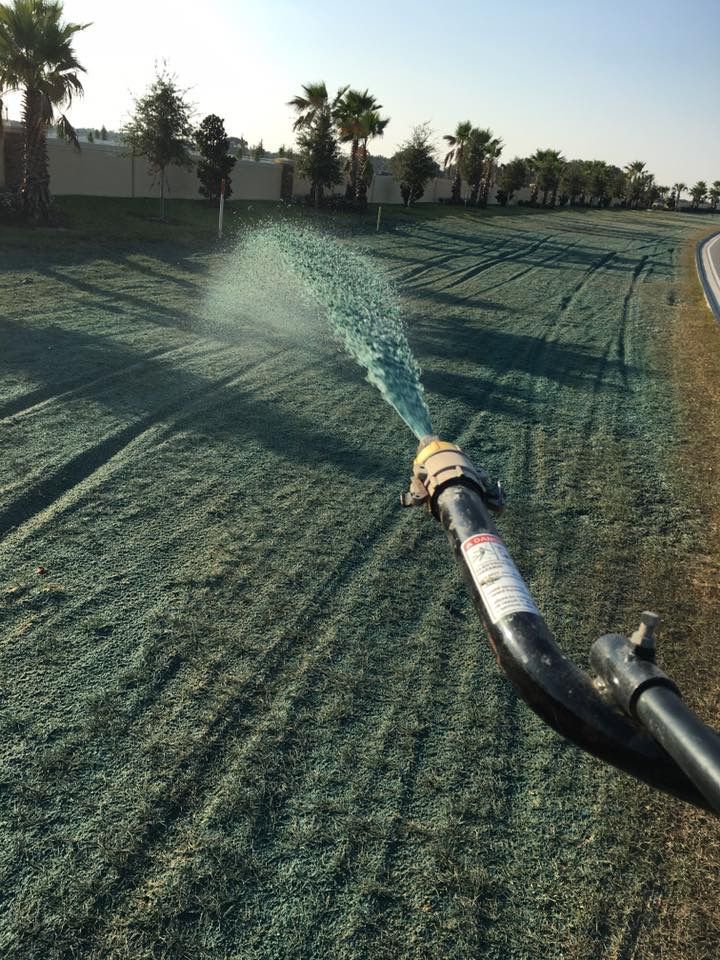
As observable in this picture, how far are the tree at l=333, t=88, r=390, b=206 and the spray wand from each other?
3582 cm

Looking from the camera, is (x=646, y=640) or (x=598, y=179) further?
(x=598, y=179)

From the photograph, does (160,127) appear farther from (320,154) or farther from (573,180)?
(573,180)

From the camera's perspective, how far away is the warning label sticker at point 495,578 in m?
1.86

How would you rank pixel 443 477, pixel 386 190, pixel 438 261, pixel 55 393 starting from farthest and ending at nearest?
pixel 386 190
pixel 438 261
pixel 55 393
pixel 443 477

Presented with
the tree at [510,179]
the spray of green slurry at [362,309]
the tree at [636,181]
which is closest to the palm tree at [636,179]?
the tree at [636,181]

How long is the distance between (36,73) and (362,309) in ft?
39.7

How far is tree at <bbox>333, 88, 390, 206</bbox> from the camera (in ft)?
111

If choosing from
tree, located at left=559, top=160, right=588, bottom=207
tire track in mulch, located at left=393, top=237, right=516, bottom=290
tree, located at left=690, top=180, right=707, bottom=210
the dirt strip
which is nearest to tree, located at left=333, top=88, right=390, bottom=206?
tire track in mulch, located at left=393, top=237, right=516, bottom=290

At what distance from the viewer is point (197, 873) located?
2.72 metres

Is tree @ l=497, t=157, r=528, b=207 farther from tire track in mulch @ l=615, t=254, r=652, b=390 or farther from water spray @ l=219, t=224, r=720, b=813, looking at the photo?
water spray @ l=219, t=224, r=720, b=813

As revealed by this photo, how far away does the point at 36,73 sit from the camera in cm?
1788

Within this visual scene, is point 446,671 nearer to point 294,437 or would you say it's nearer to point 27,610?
point 27,610

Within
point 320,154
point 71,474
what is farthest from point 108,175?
point 71,474

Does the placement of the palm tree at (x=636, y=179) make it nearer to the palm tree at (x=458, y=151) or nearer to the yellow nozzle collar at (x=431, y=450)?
the palm tree at (x=458, y=151)
